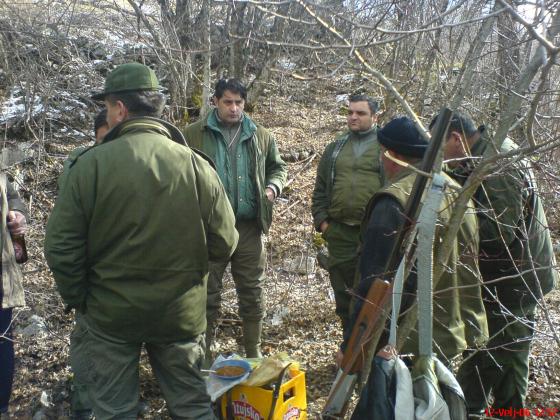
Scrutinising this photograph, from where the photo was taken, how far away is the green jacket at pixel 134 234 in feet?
9.71

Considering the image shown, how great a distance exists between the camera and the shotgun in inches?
87.0

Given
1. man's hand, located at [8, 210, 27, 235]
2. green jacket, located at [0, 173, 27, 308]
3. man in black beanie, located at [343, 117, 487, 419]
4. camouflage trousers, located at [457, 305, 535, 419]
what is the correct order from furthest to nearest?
man's hand, located at [8, 210, 27, 235], green jacket, located at [0, 173, 27, 308], camouflage trousers, located at [457, 305, 535, 419], man in black beanie, located at [343, 117, 487, 419]

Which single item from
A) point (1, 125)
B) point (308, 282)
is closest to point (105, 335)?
point (308, 282)

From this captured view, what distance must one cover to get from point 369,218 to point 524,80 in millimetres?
1095

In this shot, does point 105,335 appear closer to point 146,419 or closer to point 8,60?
point 146,419

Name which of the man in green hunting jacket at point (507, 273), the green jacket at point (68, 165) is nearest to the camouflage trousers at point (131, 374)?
the green jacket at point (68, 165)

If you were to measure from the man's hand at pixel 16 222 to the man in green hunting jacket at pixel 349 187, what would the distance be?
2294 mm

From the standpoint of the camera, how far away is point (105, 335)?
123 inches

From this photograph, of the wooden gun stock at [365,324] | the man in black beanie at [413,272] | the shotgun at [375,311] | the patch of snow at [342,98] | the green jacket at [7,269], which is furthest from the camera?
the patch of snow at [342,98]

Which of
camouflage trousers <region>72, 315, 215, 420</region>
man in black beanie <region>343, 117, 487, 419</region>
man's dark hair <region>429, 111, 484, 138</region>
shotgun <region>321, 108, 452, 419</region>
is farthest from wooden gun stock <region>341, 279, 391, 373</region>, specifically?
man's dark hair <region>429, 111, 484, 138</region>

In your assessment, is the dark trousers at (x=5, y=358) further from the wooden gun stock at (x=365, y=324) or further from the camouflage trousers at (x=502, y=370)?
the camouflage trousers at (x=502, y=370)

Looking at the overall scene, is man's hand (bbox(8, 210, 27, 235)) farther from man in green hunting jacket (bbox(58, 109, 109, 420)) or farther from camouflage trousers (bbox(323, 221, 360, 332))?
camouflage trousers (bbox(323, 221, 360, 332))

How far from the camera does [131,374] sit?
3205 mm

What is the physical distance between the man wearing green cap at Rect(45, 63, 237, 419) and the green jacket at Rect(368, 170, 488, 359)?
0.98m
